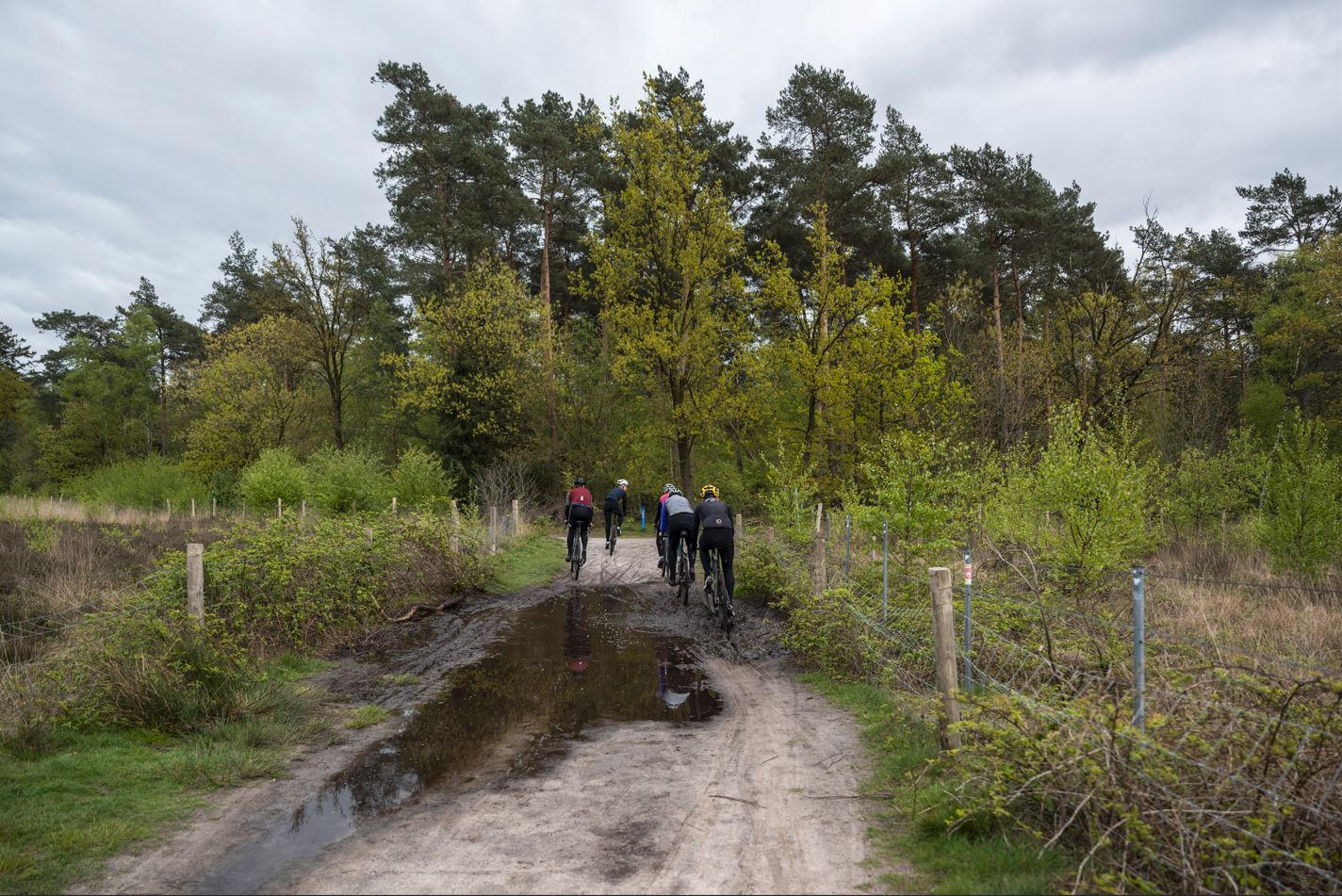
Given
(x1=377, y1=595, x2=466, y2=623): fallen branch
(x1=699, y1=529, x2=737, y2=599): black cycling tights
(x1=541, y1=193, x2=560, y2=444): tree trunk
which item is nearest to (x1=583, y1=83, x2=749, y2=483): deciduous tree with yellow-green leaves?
(x1=541, y1=193, x2=560, y2=444): tree trunk

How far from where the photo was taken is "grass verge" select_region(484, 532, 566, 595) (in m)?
16.7

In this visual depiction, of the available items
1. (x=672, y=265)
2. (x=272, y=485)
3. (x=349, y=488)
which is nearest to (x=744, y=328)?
(x=672, y=265)

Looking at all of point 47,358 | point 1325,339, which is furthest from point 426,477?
point 47,358

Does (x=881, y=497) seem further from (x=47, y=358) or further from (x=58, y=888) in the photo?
(x=47, y=358)

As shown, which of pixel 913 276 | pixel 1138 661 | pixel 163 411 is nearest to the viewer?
pixel 1138 661

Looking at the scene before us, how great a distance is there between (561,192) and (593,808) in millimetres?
36369

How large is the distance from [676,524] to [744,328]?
46.5 feet

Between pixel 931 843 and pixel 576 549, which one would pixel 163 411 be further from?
pixel 931 843

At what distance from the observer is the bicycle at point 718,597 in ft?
39.2

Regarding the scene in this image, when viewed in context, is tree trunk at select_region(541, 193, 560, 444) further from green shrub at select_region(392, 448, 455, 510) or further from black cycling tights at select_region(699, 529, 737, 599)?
black cycling tights at select_region(699, 529, 737, 599)

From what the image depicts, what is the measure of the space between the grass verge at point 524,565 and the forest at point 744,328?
607cm

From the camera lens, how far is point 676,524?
13.8m

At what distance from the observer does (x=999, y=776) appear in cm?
461

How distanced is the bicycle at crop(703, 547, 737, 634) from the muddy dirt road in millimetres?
1873
